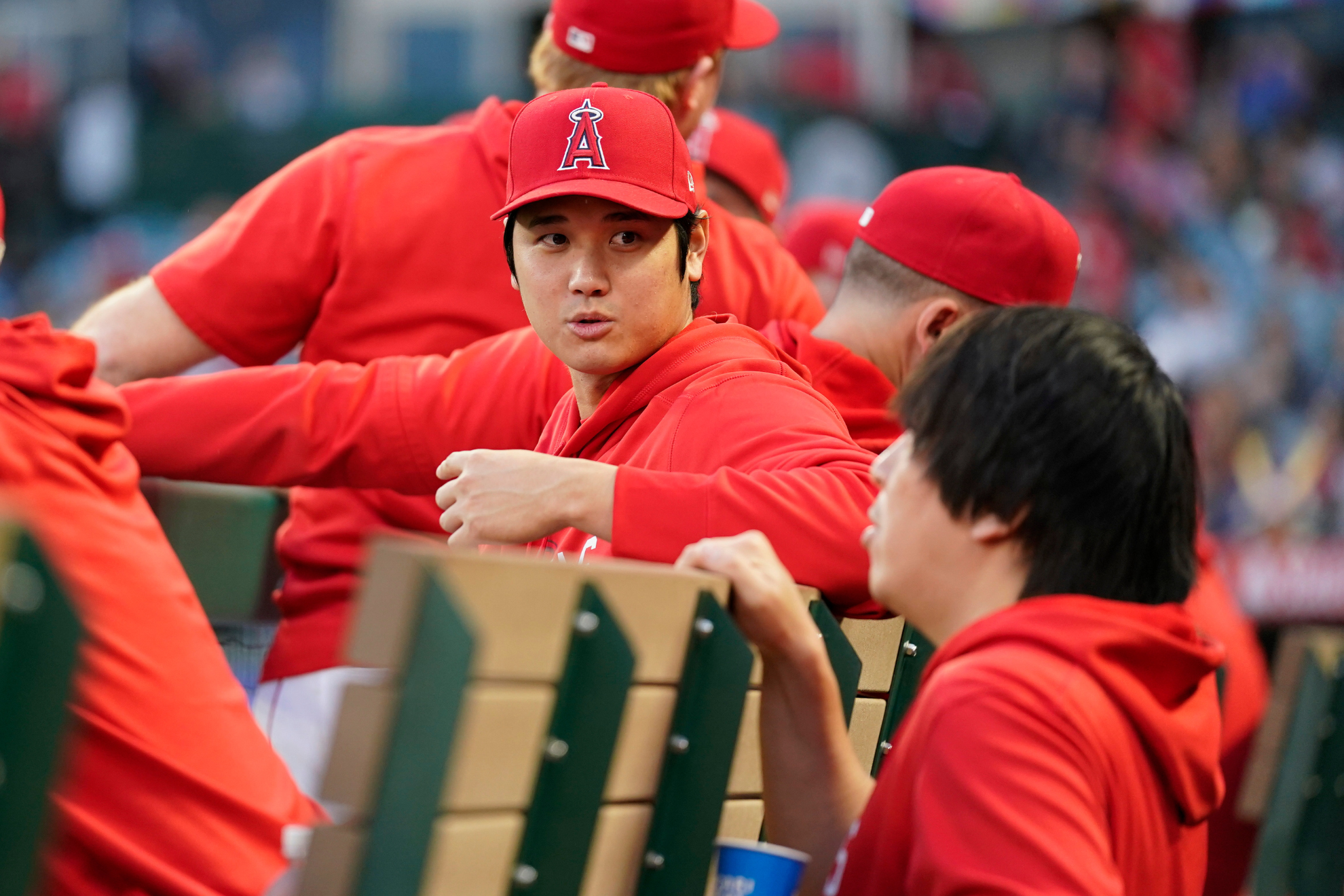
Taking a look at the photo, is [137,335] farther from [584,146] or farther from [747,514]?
[747,514]

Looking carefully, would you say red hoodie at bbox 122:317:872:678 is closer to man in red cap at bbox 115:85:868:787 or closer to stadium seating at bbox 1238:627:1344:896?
man in red cap at bbox 115:85:868:787

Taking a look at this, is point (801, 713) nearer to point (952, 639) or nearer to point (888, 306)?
point (952, 639)

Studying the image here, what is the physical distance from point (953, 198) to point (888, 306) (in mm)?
218

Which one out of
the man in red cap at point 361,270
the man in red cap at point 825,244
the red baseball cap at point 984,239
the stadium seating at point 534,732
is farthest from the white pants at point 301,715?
the man in red cap at point 825,244

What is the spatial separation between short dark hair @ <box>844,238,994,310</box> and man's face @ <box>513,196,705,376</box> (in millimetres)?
625

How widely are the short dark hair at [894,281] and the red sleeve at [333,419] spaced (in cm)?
57

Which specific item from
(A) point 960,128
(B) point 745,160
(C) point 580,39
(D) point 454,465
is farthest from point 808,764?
(A) point 960,128

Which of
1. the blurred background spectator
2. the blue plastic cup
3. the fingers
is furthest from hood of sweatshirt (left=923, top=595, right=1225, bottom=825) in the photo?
the blurred background spectator

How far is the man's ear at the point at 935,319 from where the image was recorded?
2758 mm

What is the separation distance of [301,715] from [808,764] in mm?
1564

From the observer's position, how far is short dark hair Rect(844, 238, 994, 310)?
2790 millimetres

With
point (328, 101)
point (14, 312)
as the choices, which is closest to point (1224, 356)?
point (328, 101)

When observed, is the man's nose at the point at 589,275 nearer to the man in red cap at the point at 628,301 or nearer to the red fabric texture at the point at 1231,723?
the man in red cap at the point at 628,301

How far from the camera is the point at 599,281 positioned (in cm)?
224
